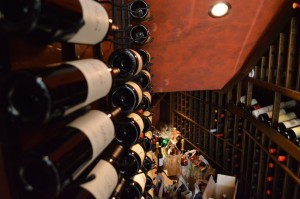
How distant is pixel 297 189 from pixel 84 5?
191 centimetres

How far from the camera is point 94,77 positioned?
0.62 metres

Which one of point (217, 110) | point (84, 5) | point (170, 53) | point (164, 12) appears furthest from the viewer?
point (217, 110)

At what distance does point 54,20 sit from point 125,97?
2.00 feet

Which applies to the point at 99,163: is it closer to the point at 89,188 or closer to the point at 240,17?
the point at 89,188

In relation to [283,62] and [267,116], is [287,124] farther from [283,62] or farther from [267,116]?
[283,62]

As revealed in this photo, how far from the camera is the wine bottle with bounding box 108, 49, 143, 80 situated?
3.46 feet

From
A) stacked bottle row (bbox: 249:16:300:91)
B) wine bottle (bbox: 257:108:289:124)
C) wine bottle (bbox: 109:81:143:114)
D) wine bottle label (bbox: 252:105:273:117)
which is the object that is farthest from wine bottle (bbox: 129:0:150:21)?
wine bottle label (bbox: 252:105:273:117)

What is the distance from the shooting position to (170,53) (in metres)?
2.29

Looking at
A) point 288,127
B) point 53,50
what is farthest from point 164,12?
point 53,50

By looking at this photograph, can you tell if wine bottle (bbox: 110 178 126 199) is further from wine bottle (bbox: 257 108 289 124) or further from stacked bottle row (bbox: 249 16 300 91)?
wine bottle (bbox: 257 108 289 124)

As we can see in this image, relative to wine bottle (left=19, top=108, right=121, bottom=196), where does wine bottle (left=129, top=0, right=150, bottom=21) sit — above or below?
above

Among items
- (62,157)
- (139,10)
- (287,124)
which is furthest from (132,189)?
(287,124)

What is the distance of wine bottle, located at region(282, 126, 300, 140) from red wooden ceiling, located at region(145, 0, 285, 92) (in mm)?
895

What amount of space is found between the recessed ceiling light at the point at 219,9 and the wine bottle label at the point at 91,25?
1.41 metres
